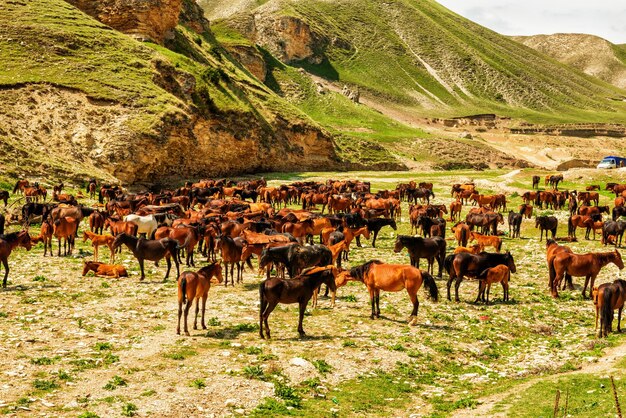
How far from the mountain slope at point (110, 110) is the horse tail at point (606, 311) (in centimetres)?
4349

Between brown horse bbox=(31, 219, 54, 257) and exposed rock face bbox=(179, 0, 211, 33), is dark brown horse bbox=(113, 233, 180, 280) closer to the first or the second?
brown horse bbox=(31, 219, 54, 257)

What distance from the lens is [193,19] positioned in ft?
382

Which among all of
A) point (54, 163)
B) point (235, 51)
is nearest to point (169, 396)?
point (54, 163)

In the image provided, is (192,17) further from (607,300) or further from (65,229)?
(607,300)

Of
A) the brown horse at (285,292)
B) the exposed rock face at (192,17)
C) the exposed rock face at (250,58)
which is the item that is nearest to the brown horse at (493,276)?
the brown horse at (285,292)

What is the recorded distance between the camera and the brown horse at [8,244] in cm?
1981

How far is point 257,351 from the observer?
1433 cm

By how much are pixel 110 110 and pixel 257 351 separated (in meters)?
53.8

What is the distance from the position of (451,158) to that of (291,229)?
9823 cm

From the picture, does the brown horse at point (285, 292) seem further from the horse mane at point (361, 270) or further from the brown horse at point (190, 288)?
the horse mane at point (361, 270)

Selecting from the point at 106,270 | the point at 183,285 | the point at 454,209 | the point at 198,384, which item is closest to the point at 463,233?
the point at 454,209

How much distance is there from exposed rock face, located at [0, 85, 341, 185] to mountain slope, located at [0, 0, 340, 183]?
4.2 inches

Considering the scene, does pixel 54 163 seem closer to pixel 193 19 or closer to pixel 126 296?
pixel 126 296

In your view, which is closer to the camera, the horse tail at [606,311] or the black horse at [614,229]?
the horse tail at [606,311]
